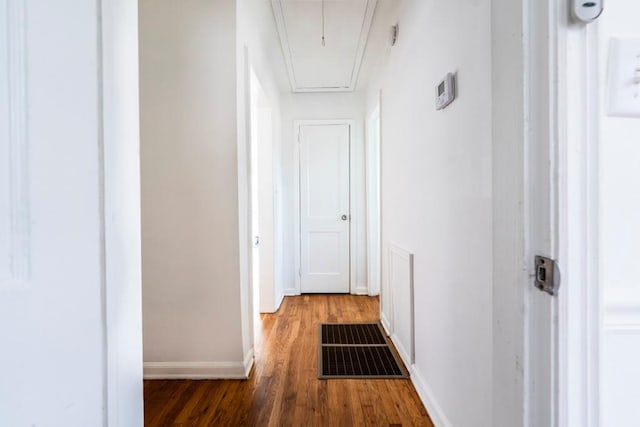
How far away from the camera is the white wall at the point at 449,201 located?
42.9 inches

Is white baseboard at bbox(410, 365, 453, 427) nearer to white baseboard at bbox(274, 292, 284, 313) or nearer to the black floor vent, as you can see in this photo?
the black floor vent

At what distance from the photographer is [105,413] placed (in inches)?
22.0

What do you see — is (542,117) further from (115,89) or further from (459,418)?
(459,418)

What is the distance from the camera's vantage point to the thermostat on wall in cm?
130

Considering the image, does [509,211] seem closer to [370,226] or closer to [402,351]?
[402,351]

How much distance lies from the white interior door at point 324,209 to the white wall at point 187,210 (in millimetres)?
1994

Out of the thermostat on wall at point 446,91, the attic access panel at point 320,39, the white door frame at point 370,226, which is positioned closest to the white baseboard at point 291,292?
the white door frame at point 370,226

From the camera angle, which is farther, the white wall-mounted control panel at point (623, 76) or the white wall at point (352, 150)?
the white wall at point (352, 150)

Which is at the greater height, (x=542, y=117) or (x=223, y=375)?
(x=542, y=117)

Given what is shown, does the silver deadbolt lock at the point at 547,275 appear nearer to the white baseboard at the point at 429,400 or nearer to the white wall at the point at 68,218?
the white wall at the point at 68,218

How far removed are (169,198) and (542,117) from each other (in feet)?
6.41

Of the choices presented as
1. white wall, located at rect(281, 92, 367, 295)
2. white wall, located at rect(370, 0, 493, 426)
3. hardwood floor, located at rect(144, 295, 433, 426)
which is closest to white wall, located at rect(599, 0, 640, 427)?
white wall, located at rect(370, 0, 493, 426)

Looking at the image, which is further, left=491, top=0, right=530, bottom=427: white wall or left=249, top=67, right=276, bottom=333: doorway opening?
left=249, top=67, right=276, bottom=333: doorway opening

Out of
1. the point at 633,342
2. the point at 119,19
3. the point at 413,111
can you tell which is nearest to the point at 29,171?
the point at 119,19
